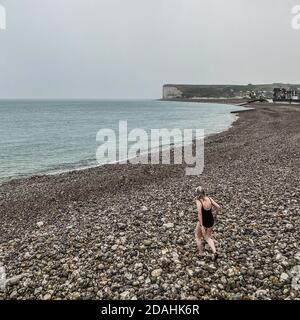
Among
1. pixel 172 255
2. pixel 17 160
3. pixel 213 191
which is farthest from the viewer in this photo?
pixel 17 160

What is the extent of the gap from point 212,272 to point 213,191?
27.2 ft

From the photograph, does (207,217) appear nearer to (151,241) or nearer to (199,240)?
(199,240)

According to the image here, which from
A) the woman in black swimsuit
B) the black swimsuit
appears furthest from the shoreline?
the black swimsuit

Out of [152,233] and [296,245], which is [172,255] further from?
[296,245]

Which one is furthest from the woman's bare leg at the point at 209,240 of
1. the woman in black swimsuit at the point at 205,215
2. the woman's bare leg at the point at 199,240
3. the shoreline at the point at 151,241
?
the shoreline at the point at 151,241

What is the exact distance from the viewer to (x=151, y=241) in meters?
10.8

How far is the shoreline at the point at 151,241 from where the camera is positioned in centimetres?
850

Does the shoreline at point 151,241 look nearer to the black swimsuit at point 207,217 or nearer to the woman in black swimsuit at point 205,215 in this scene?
the woman in black swimsuit at point 205,215

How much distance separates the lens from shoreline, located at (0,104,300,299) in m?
8.50

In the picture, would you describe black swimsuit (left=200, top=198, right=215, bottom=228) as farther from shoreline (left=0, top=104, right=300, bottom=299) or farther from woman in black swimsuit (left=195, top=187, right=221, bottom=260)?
shoreline (left=0, top=104, right=300, bottom=299)
